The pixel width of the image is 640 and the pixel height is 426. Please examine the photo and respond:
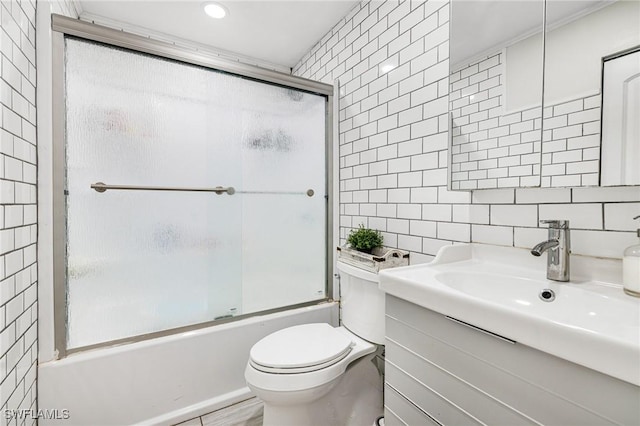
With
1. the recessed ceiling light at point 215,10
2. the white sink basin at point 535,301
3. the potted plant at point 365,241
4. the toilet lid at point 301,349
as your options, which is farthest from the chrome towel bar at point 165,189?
the recessed ceiling light at point 215,10

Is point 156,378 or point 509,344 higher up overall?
point 509,344

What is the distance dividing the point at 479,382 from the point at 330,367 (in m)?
0.65

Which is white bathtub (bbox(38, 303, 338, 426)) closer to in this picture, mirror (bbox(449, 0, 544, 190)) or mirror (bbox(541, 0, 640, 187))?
mirror (bbox(449, 0, 544, 190))

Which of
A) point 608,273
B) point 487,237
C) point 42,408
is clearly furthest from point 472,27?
point 42,408

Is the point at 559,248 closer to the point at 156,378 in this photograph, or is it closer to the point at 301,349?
the point at 301,349

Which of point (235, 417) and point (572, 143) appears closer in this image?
point (572, 143)

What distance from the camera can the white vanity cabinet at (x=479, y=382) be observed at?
54cm

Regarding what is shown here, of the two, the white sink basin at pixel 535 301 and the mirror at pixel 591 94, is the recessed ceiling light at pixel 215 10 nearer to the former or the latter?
the mirror at pixel 591 94

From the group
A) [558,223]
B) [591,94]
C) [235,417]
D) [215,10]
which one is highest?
[215,10]

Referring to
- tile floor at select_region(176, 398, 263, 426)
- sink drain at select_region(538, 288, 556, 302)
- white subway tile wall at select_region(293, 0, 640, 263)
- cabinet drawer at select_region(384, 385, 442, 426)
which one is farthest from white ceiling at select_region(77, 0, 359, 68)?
tile floor at select_region(176, 398, 263, 426)

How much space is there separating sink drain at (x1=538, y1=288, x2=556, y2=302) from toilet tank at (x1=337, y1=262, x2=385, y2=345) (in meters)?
0.60

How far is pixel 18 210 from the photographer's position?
3.46ft

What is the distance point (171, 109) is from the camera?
4.95 feet

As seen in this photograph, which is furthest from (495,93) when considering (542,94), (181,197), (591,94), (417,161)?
(181,197)
